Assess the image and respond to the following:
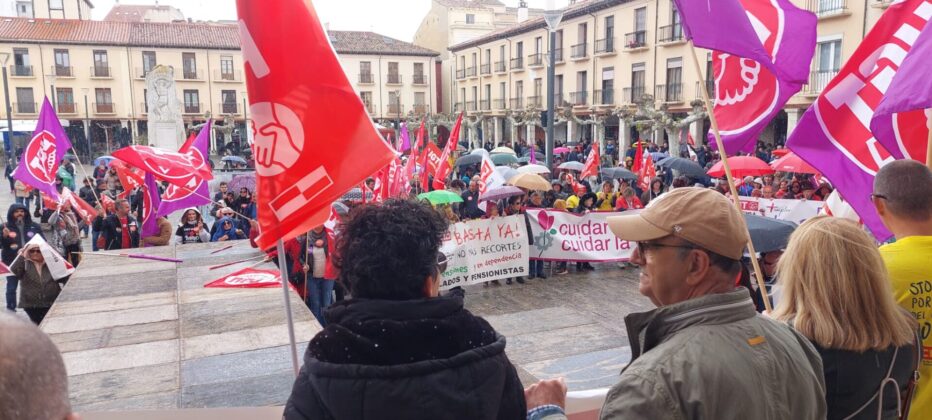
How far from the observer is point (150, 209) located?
392 inches

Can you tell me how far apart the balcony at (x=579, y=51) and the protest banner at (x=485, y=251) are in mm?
29530

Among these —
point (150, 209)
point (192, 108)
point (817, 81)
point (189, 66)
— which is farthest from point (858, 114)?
point (192, 108)

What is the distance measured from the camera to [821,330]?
2.04 m

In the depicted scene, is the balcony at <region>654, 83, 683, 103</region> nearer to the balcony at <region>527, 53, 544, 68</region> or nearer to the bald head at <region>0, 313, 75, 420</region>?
the balcony at <region>527, 53, 544, 68</region>

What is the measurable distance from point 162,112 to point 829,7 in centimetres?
2481

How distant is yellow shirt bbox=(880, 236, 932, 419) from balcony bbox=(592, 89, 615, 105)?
3421cm

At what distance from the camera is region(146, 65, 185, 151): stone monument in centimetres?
2658

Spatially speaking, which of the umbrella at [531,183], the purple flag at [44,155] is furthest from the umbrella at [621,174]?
the purple flag at [44,155]

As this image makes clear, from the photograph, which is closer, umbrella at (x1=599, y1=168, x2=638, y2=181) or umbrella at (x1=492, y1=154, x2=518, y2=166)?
umbrella at (x1=599, y1=168, x2=638, y2=181)

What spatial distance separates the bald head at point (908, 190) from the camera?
8.09ft

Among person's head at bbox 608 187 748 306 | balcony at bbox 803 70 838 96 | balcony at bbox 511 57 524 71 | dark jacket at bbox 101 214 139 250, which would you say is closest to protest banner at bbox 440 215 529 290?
dark jacket at bbox 101 214 139 250

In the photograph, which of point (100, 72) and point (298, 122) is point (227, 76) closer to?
point (100, 72)

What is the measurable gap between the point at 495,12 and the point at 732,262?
6066 centimetres

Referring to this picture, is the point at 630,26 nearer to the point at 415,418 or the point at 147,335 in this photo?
the point at 147,335
